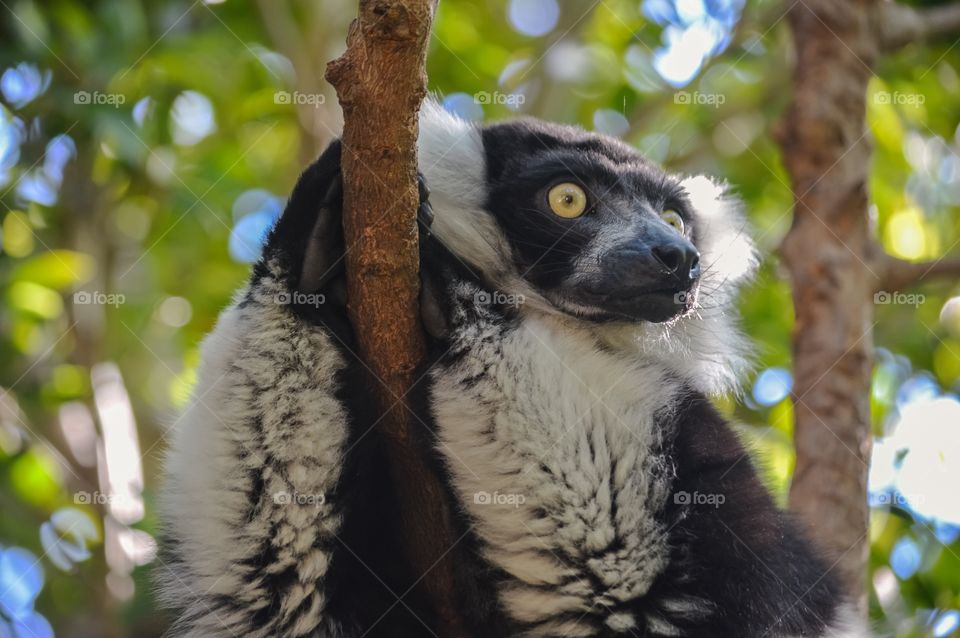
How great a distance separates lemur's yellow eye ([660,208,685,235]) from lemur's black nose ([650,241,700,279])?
83 cm

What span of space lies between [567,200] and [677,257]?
27.8 inches

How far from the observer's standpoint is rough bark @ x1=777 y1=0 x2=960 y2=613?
614 cm

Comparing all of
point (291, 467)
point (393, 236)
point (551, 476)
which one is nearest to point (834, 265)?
point (551, 476)

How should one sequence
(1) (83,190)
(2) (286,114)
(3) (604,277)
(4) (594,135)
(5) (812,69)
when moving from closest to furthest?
(3) (604,277), (4) (594,135), (5) (812,69), (1) (83,190), (2) (286,114)

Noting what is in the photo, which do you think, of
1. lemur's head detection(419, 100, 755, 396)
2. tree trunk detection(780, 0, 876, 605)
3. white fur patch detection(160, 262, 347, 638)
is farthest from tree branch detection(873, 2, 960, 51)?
white fur patch detection(160, 262, 347, 638)

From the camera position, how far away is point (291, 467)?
160 inches

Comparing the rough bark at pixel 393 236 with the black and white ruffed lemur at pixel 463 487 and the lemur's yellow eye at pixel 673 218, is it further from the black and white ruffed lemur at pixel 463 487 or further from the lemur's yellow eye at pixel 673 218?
the lemur's yellow eye at pixel 673 218

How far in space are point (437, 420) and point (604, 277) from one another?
118 cm

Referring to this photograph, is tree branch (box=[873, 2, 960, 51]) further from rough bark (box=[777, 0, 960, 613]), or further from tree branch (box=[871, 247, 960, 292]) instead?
tree branch (box=[871, 247, 960, 292])

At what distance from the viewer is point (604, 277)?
4.85m

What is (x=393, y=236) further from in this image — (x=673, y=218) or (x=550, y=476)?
(x=673, y=218)

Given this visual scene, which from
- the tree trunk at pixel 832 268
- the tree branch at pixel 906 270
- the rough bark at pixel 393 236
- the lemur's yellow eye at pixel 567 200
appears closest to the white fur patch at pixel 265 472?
the rough bark at pixel 393 236

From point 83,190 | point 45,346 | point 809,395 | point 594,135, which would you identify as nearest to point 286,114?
point 83,190

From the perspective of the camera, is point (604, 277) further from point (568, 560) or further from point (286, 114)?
point (286, 114)
